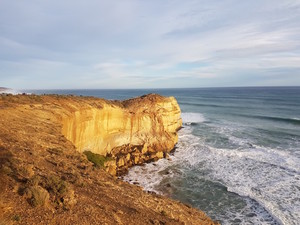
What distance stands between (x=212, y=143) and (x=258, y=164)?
8.37m

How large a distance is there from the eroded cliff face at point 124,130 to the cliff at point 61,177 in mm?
141

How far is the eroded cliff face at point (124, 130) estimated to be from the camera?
→ 2220 centimetres

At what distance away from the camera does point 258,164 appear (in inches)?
983

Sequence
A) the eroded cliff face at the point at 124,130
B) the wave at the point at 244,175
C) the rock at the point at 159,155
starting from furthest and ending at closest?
the rock at the point at 159,155
the eroded cliff face at the point at 124,130
the wave at the point at 244,175

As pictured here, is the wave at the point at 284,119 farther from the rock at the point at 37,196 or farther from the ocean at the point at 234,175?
the rock at the point at 37,196

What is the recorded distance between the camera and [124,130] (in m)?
27.5

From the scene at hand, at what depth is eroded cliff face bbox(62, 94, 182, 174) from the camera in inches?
874

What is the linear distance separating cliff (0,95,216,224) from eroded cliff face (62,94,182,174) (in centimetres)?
14

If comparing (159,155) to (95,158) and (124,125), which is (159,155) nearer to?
(124,125)

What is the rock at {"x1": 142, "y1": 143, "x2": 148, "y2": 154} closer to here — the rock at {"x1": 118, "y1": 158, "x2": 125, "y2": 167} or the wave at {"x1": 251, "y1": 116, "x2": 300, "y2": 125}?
the rock at {"x1": 118, "y1": 158, "x2": 125, "y2": 167}

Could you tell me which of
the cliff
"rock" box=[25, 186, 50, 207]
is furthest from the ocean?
"rock" box=[25, 186, 50, 207]

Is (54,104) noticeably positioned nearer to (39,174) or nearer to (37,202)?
(39,174)

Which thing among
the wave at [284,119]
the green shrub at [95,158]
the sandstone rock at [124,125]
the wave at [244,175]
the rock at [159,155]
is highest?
the sandstone rock at [124,125]

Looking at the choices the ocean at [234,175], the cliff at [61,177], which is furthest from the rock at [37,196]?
the ocean at [234,175]
